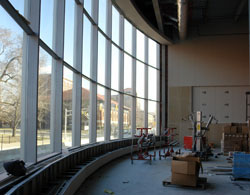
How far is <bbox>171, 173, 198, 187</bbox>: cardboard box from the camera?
6176mm

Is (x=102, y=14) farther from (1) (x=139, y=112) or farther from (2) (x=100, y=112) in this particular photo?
(1) (x=139, y=112)

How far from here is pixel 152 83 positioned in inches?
658

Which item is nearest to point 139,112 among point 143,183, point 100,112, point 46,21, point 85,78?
point 100,112

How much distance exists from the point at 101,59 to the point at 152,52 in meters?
6.76

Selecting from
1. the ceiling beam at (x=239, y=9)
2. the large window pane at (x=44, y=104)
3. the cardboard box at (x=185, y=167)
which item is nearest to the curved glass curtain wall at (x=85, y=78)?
the large window pane at (x=44, y=104)

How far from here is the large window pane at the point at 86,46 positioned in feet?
29.1

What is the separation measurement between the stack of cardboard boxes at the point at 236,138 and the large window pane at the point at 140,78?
4.62 meters

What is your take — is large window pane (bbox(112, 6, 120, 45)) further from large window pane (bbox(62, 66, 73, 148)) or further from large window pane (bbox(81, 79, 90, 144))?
large window pane (bbox(62, 66, 73, 148))

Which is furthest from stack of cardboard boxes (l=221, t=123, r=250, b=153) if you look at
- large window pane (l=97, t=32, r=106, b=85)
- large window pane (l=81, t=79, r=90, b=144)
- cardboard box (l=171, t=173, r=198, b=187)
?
cardboard box (l=171, t=173, r=198, b=187)

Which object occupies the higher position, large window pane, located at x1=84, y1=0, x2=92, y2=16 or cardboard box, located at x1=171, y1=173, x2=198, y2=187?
large window pane, located at x1=84, y1=0, x2=92, y2=16

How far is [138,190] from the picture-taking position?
5980mm

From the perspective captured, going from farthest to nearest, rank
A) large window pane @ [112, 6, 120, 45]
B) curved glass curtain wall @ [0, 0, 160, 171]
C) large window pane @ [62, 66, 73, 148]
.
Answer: large window pane @ [112, 6, 120, 45] → large window pane @ [62, 66, 73, 148] → curved glass curtain wall @ [0, 0, 160, 171]

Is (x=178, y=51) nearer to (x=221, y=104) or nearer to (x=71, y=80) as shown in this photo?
(x=221, y=104)

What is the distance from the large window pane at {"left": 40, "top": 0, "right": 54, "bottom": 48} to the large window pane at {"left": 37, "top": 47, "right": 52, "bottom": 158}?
29cm
